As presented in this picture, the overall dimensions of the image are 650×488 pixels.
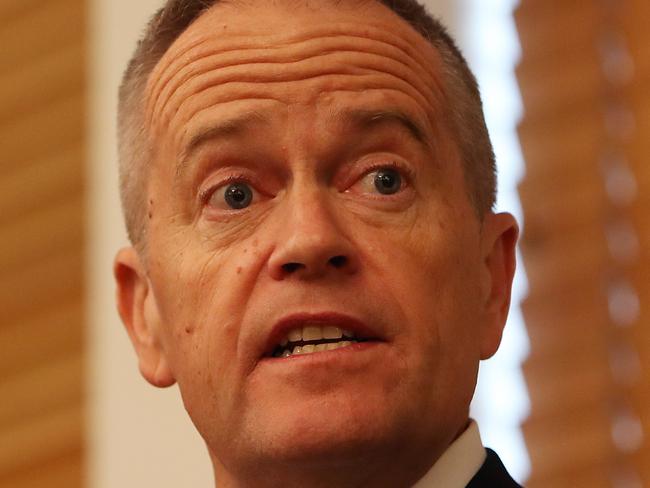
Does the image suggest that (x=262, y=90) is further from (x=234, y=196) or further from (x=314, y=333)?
(x=314, y=333)

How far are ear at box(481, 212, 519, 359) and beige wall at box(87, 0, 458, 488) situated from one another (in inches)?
43.7

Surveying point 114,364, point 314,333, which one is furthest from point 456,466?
point 114,364

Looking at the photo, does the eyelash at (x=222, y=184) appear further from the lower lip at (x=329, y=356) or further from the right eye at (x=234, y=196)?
the lower lip at (x=329, y=356)

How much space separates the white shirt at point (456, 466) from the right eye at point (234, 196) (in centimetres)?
38

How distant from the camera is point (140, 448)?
11.3 ft

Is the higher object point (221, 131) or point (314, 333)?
point (221, 131)

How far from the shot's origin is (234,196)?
208cm

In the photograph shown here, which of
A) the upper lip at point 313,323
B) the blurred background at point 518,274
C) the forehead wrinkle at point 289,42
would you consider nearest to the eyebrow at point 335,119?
the forehead wrinkle at point 289,42

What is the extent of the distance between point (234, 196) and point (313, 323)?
0.77 feet

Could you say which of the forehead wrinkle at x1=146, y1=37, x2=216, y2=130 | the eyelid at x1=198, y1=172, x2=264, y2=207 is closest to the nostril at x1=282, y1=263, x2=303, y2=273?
the eyelid at x1=198, y1=172, x2=264, y2=207

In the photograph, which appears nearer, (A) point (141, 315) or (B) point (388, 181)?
(B) point (388, 181)

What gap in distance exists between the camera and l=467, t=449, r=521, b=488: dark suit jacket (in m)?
2.04

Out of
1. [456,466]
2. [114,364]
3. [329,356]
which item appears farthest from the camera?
[114,364]

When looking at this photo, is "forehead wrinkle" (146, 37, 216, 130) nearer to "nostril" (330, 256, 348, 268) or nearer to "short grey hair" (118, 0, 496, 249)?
"short grey hair" (118, 0, 496, 249)
